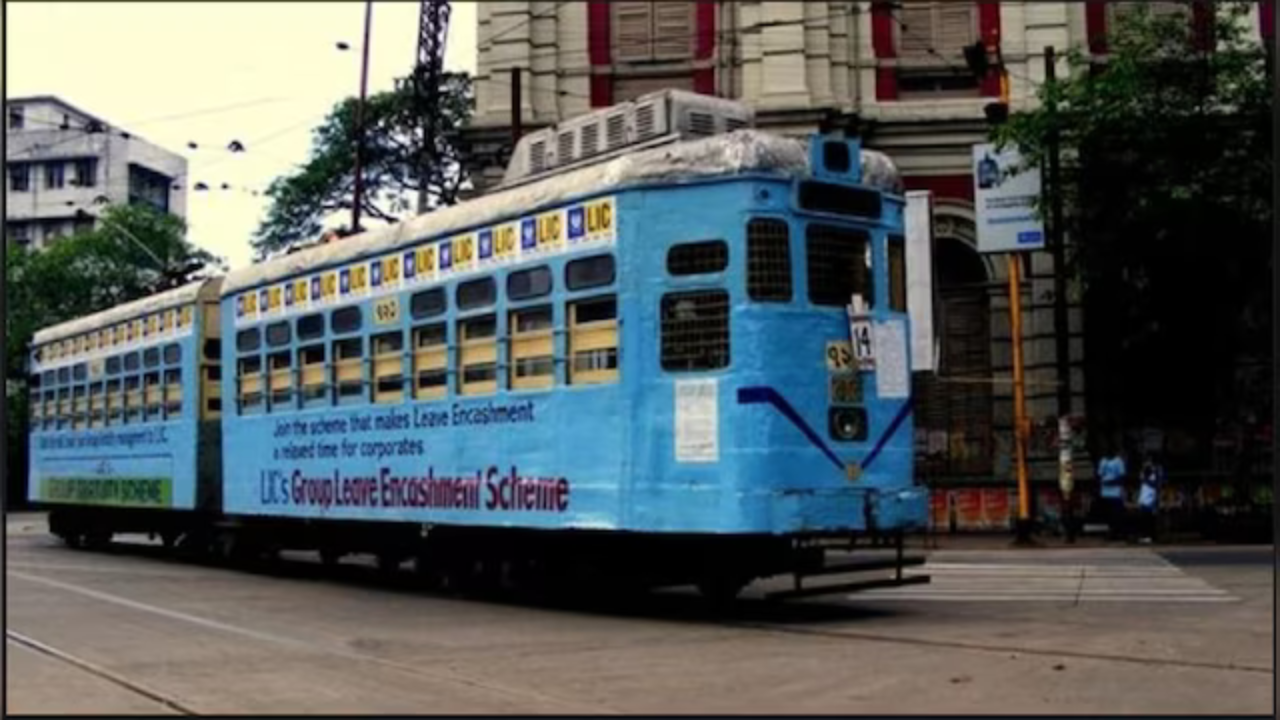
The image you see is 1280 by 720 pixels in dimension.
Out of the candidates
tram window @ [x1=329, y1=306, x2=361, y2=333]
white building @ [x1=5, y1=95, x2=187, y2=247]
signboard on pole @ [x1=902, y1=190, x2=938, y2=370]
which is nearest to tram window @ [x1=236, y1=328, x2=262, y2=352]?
tram window @ [x1=329, y1=306, x2=361, y2=333]

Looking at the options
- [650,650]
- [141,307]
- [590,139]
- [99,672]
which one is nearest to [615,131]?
[590,139]

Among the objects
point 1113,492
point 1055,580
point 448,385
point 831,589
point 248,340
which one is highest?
point 248,340

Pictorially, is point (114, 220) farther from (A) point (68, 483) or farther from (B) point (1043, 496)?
(B) point (1043, 496)

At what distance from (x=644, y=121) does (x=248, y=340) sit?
22.5ft

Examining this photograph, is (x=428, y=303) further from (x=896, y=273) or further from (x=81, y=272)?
(x=81, y=272)

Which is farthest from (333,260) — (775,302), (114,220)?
(114,220)

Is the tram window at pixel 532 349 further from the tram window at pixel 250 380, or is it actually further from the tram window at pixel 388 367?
the tram window at pixel 250 380

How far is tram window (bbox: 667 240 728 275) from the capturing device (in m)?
12.1

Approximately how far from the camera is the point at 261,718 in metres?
7.79

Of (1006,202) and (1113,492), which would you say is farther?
(1006,202)

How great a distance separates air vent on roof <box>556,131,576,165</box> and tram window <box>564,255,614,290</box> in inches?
62.0

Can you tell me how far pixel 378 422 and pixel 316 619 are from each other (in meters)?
2.78

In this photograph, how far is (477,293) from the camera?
548 inches

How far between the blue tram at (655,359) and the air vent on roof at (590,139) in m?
0.04
